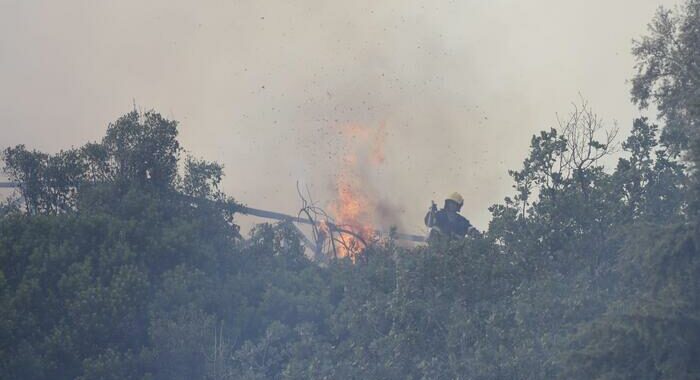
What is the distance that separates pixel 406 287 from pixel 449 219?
15.4 ft

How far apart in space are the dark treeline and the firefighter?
132 cm

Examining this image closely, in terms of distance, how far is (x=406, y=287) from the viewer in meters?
25.2

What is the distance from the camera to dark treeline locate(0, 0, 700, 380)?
75.3ft

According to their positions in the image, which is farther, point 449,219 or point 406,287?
point 449,219

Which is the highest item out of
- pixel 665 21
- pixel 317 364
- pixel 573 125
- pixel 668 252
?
pixel 665 21

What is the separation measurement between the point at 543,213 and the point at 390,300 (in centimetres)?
357

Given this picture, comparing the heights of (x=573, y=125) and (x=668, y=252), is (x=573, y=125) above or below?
above

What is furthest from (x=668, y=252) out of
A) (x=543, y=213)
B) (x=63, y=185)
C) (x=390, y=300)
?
(x=63, y=185)

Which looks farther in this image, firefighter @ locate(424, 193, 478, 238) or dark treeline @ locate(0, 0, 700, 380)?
firefighter @ locate(424, 193, 478, 238)

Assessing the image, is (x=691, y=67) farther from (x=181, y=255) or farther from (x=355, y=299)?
(x=181, y=255)

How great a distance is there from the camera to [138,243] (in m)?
27.2

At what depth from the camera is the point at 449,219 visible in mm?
29547

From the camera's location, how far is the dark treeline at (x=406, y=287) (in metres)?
22.9

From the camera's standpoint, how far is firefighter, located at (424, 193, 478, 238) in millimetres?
29203
